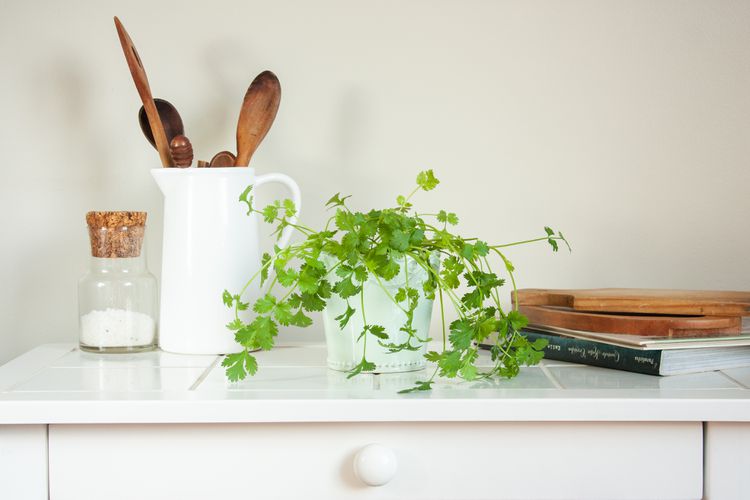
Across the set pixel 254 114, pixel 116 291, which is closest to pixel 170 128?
pixel 254 114

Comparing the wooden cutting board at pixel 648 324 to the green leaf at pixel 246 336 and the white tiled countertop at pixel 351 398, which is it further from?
the green leaf at pixel 246 336

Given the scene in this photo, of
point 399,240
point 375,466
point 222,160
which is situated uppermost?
point 222,160

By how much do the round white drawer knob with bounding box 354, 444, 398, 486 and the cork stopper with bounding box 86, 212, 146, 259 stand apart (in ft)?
1.45

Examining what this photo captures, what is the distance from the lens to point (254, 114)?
105 centimetres

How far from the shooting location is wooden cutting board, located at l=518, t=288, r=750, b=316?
93cm

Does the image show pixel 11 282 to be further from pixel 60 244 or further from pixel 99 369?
pixel 99 369

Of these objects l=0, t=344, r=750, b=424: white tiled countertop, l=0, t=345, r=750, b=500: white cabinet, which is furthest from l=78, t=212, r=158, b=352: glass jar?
l=0, t=345, r=750, b=500: white cabinet

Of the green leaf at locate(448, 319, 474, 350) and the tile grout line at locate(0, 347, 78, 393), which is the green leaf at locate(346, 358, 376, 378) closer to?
the green leaf at locate(448, 319, 474, 350)

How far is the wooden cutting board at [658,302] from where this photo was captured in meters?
0.93

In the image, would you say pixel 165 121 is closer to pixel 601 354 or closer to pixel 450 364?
pixel 450 364

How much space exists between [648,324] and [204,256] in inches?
21.1

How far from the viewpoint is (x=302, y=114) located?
4.00ft

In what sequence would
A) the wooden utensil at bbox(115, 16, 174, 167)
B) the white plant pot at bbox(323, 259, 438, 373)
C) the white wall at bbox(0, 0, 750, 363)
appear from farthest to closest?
1. the white wall at bbox(0, 0, 750, 363)
2. the wooden utensil at bbox(115, 16, 174, 167)
3. the white plant pot at bbox(323, 259, 438, 373)

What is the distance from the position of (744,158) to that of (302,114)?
2.22 feet
